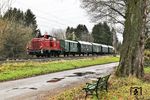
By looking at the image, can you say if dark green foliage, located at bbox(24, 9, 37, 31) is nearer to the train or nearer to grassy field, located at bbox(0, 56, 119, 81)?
the train

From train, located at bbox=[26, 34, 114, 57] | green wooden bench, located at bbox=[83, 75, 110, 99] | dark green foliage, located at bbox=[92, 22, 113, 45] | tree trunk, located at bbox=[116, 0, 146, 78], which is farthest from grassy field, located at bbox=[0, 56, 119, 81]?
dark green foliage, located at bbox=[92, 22, 113, 45]

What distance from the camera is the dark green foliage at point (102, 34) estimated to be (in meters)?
127

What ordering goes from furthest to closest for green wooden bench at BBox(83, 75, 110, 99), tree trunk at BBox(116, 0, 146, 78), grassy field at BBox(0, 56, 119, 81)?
grassy field at BBox(0, 56, 119, 81) → tree trunk at BBox(116, 0, 146, 78) → green wooden bench at BBox(83, 75, 110, 99)

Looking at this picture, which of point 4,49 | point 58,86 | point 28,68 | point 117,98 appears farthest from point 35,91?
point 4,49

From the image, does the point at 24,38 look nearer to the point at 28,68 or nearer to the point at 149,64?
the point at 149,64

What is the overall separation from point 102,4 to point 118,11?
7.99ft

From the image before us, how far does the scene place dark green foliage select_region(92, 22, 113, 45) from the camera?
127 m

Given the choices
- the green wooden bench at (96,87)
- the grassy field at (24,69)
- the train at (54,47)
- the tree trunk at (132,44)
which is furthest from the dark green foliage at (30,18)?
the green wooden bench at (96,87)

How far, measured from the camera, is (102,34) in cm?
12850

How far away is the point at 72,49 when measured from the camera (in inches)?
2645

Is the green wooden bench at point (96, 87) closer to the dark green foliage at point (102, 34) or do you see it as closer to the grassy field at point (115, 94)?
the grassy field at point (115, 94)

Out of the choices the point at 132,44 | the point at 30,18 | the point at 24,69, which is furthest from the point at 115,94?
the point at 30,18

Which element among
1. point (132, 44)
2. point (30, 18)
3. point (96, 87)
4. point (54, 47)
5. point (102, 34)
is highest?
point (30, 18)

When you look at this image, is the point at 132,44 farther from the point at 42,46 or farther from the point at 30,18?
the point at 30,18
